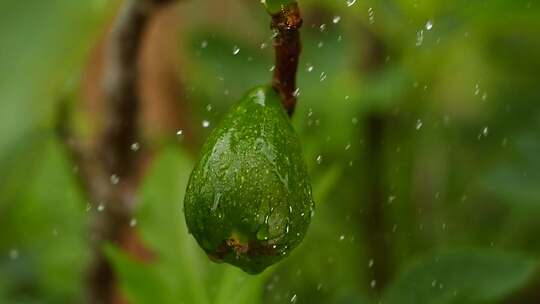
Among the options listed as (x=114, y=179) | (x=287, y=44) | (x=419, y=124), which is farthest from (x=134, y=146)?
(x=287, y=44)

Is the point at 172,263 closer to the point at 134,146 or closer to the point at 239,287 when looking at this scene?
the point at 239,287

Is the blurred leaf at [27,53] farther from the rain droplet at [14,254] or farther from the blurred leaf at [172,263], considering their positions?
the rain droplet at [14,254]

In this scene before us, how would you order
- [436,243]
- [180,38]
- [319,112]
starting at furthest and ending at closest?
[180,38] → [319,112] → [436,243]

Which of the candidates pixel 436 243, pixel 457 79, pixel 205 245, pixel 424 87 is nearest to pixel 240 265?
pixel 205 245

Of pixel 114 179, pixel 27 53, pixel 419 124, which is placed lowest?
pixel 419 124

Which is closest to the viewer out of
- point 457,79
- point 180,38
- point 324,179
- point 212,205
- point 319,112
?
point 212,205

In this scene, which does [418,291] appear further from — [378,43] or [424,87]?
[378,43]
